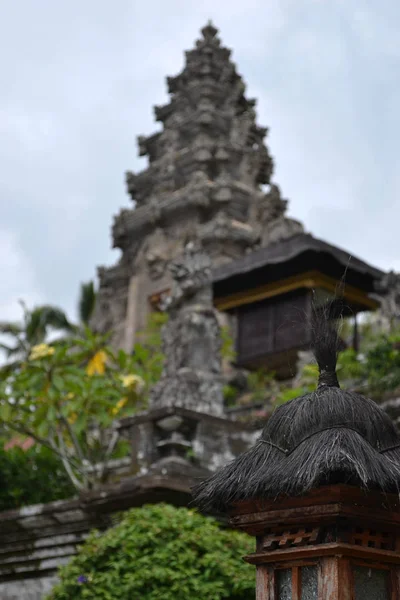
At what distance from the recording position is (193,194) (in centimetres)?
2608

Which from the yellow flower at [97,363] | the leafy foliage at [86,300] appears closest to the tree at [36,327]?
the leafy foliage at [86,300]

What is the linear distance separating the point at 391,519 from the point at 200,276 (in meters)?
8.26

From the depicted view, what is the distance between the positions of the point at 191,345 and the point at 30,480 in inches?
121

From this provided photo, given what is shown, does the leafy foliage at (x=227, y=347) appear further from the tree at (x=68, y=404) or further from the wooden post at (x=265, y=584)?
the wooden post at (x=265, y=584)

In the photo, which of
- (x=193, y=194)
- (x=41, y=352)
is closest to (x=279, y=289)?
(x=193, y=194)

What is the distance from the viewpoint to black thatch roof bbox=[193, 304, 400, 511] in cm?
482

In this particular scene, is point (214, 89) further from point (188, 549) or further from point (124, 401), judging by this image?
point (188, 549)

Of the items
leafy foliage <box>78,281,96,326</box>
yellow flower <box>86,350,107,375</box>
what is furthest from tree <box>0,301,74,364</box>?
yellow flower <box>86,350,107,375</box>

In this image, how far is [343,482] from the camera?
4836 mm

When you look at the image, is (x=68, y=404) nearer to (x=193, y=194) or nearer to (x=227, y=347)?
(x=227, y=347)

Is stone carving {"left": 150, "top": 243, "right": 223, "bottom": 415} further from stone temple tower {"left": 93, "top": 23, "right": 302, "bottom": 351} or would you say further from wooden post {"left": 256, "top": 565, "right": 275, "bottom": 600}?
stone temple tower {"left": 93, "top": 23, "right": 302, "bottom": 351}

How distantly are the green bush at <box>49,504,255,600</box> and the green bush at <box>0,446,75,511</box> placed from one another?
347cm

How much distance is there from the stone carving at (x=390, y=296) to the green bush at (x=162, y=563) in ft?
25.6

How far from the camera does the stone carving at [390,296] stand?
57.3 ft
